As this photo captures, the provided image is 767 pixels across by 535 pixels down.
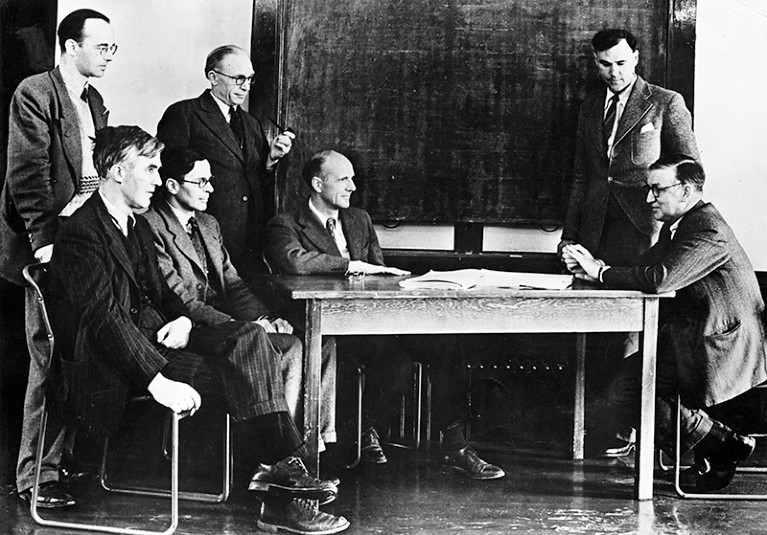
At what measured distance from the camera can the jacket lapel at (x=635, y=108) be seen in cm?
395

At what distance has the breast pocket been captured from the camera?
394cm

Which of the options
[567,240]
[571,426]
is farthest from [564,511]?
[567,240]

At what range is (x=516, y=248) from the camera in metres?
4.32

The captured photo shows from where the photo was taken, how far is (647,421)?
3281mm

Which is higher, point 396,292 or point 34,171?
point 34,171

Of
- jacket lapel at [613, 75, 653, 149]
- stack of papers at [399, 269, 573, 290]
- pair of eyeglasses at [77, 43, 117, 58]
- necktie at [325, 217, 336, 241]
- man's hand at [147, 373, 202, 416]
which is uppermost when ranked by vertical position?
pair of eyeglasses at [77, 43, 117, 58]

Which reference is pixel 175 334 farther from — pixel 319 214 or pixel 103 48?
pixel 103 48

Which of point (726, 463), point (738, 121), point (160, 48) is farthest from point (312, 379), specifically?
point (738, 121)

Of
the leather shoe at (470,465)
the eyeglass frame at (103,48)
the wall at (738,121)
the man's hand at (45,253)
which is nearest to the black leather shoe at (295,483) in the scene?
the leather shoe at (470,465)

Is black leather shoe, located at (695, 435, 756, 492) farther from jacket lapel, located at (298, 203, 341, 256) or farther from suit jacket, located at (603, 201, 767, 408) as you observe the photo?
jacket lapel, located at (298, 203, 341, 256)

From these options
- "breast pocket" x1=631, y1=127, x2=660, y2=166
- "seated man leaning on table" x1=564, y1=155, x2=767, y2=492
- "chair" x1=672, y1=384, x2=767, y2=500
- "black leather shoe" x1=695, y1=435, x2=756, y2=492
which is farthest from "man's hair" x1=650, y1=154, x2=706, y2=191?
"black leather shoe" x1=695, y1=435, x2=756, y2=492

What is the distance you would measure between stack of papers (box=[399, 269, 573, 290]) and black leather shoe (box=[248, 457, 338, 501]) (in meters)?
0.72

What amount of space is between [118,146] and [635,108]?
2.24 meters

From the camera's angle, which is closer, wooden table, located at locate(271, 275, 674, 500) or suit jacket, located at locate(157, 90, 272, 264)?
wooden table, located at locate(271, 275, 674, 500)
